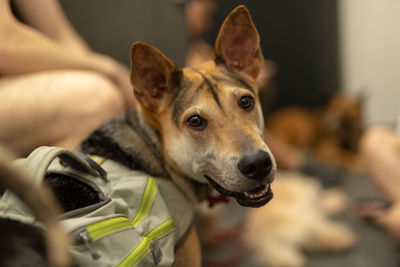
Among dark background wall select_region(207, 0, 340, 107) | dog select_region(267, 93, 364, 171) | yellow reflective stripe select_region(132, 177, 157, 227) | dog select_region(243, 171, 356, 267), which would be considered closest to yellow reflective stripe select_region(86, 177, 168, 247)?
yellow reflective stripe select_region(132, 177, 157, 227)

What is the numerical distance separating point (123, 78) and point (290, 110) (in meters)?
2.75

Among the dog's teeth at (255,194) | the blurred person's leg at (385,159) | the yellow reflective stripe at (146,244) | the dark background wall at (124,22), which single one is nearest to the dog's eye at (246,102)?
the dog's teeth at (255,194)

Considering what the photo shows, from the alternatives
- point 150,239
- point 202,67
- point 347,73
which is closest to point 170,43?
point 202,67

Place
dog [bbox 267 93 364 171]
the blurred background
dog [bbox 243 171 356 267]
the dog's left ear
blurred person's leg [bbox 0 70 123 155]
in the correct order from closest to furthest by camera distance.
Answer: the dog's left ear → blurred person's leg [bbox 0 70 123 155] → dog [bbox 243 171 356 267] → the blurred background → dog [bbox 267 93 364 171]

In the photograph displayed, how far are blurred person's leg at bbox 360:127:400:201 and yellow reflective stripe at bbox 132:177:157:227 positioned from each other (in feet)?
4.90

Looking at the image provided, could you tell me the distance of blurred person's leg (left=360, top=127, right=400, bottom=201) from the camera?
5.95ft

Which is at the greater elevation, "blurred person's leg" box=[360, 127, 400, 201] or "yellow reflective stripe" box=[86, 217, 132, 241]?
"yellow reflective stripe" box=[86, 217, 132, 241]

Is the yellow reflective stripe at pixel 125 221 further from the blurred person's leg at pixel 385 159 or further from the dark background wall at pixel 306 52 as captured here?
the dark background wall at pixel 306 52

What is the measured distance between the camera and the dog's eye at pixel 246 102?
836 millimetres

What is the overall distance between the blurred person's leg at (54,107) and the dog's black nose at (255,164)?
499 millimetres

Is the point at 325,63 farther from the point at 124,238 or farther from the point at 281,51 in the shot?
the point at 124,238

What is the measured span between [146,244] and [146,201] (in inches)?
4.6

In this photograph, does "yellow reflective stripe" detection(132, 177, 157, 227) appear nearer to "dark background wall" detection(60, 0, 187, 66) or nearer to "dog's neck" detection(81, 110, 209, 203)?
"dog's neck" detection(81, 110, 209, 203)

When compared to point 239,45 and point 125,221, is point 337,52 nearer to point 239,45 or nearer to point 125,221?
point 239,45
